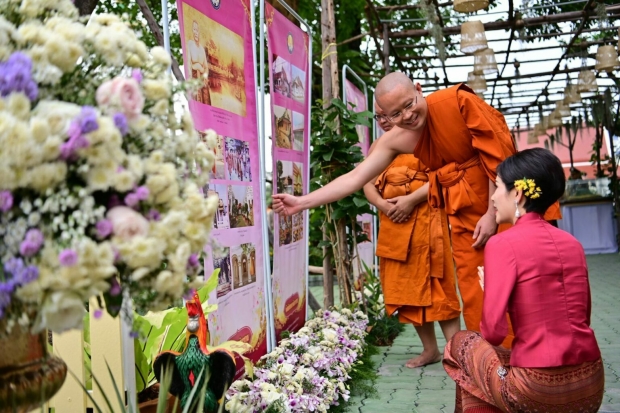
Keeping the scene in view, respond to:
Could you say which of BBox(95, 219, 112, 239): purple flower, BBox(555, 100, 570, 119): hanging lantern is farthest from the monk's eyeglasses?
BBox(555, 100, 570, 119): hanging lantern

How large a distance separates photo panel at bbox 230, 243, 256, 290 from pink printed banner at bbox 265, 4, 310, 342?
0.62 meters

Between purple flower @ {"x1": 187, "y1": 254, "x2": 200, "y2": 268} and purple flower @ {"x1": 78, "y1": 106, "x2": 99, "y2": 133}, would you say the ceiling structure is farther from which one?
purple flower @ {"x1": 78, "y1": 106, "x2": 99, "y2": 133}

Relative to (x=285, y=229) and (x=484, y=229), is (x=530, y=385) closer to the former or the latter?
(x=484, y=229)

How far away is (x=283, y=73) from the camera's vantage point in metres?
4.81

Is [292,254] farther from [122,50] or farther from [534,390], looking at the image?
[122,50]

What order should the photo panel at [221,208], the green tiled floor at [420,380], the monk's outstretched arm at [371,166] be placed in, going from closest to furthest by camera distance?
1. the photo panel at [221,208]
2. the green tiled floor at [420,380]
3. the monk's outstretched arm at [371,166]

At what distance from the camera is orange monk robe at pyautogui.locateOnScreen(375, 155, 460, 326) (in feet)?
16.8

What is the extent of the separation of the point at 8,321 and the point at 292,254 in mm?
3676

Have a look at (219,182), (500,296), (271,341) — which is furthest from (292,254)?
(500,296)

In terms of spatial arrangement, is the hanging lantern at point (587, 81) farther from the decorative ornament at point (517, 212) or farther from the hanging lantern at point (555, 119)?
the decorative ornament at point (517, 212)

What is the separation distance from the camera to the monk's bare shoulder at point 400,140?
4547 mm

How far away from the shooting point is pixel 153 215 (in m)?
1.43

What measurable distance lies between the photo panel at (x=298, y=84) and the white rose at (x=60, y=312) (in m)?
3.74

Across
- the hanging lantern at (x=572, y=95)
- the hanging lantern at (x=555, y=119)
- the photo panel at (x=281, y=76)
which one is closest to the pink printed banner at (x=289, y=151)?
the photo panel at (x=281, y=76)
